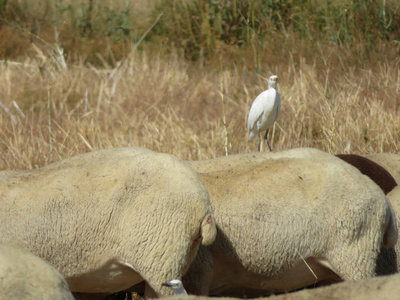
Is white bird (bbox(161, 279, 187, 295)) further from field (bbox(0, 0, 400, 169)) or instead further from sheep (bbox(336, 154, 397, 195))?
field (bbox(0, 0, 400, 169))

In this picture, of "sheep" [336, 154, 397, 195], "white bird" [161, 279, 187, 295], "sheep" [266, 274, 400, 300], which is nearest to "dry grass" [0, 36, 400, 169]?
"sheep" [336, 154, 397, 195]

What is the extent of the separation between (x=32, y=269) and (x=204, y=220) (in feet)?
3.07

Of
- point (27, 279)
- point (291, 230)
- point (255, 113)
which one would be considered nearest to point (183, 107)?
point (255, 113)

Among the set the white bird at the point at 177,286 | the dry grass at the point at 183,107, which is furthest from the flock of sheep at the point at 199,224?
the dry grass at the point at 183,107

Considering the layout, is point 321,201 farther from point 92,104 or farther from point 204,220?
point 92,104

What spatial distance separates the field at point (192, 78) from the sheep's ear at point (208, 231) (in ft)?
6.68

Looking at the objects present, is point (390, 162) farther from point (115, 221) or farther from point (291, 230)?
point (115, 221)

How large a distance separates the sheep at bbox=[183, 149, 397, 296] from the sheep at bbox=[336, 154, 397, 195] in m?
0.49

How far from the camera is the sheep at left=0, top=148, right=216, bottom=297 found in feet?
10.1

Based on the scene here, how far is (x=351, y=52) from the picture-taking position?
8.82m

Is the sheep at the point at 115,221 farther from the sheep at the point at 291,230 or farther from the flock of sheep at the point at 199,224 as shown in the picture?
the sheep at the point at 291,230

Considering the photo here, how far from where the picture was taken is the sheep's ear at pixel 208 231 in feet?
10.1

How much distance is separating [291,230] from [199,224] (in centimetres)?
49

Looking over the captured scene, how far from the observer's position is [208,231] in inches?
121
